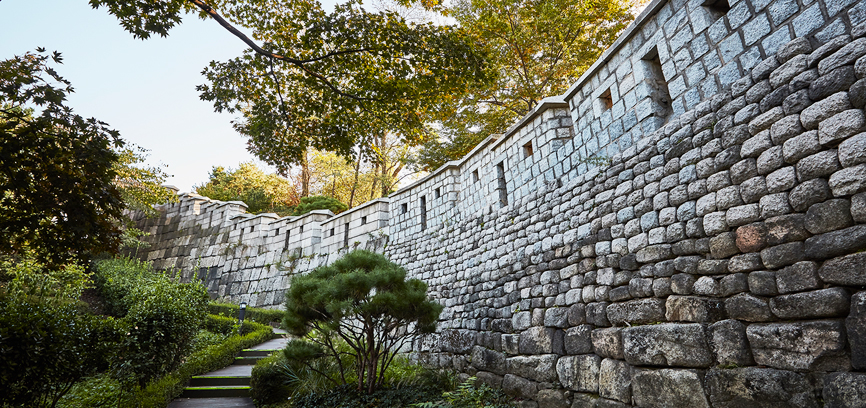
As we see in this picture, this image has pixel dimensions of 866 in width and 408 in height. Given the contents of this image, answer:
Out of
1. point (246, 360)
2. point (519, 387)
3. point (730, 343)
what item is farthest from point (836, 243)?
point (246, 360)

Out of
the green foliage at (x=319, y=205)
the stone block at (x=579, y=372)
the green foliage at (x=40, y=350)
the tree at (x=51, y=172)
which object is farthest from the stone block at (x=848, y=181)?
the green foliage at (x=319, y=205)

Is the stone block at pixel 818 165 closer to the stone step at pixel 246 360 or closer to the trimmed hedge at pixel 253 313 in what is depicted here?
the stone step at pixel 246 360

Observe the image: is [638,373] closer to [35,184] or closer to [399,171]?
[35,184]

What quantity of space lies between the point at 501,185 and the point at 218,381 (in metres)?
5.65

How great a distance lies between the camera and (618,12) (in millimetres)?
10930

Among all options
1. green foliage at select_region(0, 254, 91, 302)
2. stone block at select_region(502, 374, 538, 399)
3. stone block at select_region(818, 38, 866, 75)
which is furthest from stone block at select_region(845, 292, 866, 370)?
green foliage at select_region(0, 254, 91, 302)

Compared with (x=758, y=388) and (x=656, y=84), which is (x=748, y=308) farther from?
(x=656, y=84)

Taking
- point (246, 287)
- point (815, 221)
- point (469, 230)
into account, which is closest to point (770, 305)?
point (815, 221)

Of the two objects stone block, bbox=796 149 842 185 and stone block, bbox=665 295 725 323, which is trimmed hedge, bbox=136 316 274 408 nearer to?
stone block, bbox=665 295 725 323

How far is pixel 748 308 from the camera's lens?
329 centimetres

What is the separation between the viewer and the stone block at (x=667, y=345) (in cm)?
357

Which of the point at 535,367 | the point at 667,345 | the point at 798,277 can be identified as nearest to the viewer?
the point at 798,277

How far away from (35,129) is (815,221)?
6.22 metres

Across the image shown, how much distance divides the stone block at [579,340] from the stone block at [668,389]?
0.72 m
